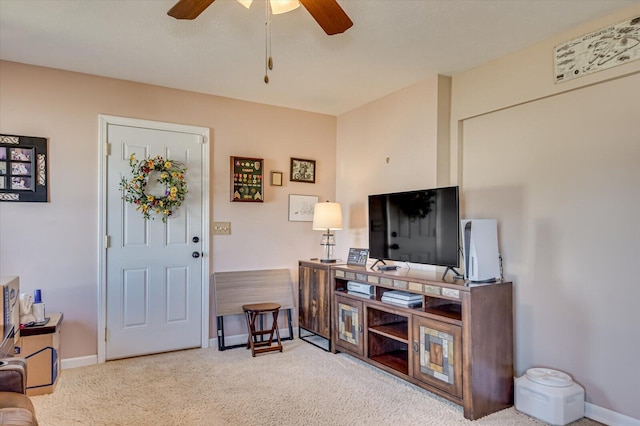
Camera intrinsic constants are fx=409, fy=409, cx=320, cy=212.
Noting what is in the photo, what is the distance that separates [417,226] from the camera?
3.19m

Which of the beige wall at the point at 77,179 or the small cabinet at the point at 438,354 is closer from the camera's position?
the small cabinet at the point at 438,354

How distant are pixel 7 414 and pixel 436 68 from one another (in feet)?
11.1

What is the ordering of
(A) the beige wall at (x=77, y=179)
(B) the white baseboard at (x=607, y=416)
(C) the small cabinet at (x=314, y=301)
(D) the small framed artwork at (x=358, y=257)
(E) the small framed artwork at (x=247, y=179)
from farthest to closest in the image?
(E) the small framed artwork at (x=247, y=179) → (C) the small cabinet at (x=314, y=301) → (D) the small framed artwork at (x=358, y=257) → (A) the beige wall at (x=77, y=179) → (B) the white baseboard at (x=607, y=416)

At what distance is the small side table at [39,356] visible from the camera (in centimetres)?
290

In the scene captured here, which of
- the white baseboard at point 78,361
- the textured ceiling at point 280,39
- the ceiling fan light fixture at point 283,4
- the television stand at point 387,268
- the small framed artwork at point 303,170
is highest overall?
the textured ceiling at point 280,39

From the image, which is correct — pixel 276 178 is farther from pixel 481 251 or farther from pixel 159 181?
pixel 481 251

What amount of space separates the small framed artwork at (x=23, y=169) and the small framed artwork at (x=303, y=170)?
2254mm

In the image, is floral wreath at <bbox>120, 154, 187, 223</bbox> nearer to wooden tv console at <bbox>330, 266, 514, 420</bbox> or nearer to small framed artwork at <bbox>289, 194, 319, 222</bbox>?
small framed artwork at <bbox>289, 194, 319, 222</bbox>

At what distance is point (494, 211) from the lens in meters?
3.17

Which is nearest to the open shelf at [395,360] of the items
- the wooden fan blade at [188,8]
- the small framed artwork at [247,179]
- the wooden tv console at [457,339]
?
the wooden tv console at [457,339]

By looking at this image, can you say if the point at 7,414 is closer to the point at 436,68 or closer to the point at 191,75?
the point at 191,75

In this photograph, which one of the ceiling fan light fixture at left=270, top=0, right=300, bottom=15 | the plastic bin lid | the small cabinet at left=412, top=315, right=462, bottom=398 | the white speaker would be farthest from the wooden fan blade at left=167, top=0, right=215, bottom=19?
the plastic bin lid

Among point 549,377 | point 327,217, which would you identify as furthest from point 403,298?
point 327,217

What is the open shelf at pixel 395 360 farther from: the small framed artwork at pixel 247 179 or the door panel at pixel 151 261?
the small framed artwork at pixel 247 179
